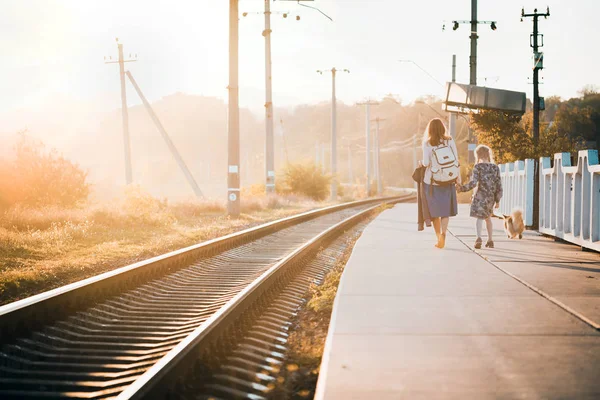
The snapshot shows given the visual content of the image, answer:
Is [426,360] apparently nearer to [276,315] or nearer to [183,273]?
[276,315]

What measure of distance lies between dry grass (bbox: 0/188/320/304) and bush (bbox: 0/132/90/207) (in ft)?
8.63

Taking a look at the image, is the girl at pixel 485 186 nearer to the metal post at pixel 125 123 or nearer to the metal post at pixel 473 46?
the metal post at pixel 473 46

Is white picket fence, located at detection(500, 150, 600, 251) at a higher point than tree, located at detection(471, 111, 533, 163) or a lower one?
lower

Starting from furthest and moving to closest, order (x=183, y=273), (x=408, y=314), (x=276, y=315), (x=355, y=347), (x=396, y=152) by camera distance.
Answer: (x=396, y=152) → (x=183, y=273) → (x=276, y=315) → (x=408, y=314) → (x=355, y=347)

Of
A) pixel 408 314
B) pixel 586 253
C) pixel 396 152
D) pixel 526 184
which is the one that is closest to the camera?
pixel 408 314

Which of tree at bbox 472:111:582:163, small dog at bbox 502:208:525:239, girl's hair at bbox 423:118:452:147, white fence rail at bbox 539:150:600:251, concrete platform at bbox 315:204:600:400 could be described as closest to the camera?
concrete platform at bbox 315:204:600:400

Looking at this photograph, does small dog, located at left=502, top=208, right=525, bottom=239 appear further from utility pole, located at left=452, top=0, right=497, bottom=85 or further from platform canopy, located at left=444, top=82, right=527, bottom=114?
utility pole, located at left=452, top=0, right=497, bottom=85

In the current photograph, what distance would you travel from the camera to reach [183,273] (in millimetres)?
9109

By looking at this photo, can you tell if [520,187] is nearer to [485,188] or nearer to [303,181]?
[485,188]

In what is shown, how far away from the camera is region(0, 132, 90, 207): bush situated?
20.7m

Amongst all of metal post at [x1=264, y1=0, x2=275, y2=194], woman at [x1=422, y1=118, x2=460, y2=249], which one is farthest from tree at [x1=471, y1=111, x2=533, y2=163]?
woman at [x1=422, y1=118, x2=460, y2=249]

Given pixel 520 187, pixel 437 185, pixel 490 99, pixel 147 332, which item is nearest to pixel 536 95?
pixel 490 99

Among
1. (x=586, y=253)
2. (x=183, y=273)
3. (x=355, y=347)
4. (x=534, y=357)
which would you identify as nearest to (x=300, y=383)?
(x=355, y=347)

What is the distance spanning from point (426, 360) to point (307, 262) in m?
6.58
